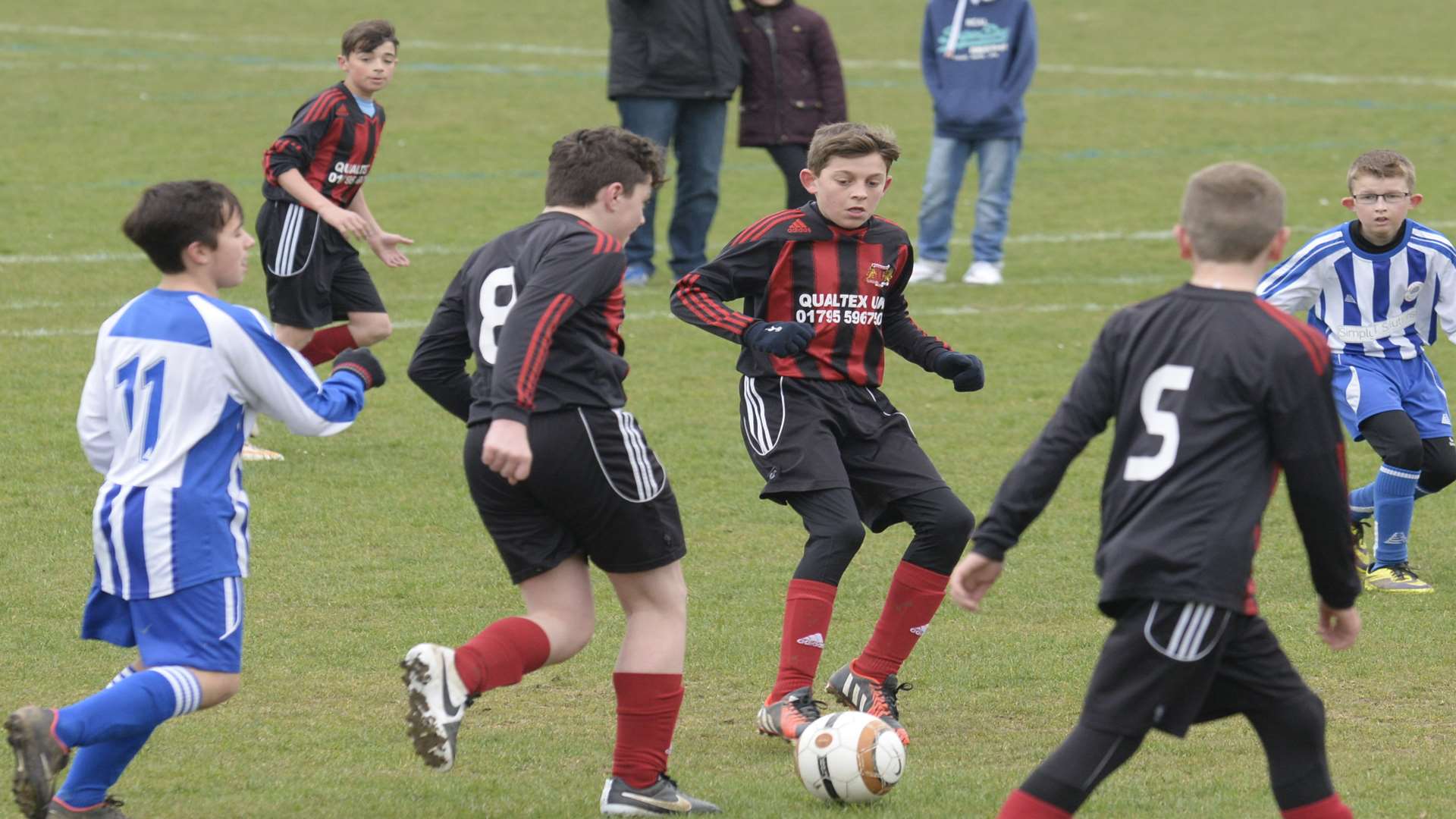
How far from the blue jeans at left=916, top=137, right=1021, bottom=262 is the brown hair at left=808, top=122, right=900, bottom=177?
22.5 feet

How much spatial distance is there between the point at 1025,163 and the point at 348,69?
9827 millimetres

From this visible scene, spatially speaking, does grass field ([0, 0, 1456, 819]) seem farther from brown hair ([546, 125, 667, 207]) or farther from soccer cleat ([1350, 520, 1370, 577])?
brown hair ([546, 125, 667, 207])

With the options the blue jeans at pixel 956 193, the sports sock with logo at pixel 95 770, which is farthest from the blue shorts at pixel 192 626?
the blue jeans at pixel 956 193

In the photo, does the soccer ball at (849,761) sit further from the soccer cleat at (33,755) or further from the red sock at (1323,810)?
the soccer cleat at (33,755)

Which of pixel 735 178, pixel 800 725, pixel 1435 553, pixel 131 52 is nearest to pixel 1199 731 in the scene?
pixel 800 725

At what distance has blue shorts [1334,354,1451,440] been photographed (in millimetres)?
6641

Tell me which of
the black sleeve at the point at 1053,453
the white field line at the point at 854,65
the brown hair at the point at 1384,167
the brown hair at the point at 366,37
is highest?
the white field line at the point at 854,65

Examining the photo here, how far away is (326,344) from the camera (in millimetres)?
8016

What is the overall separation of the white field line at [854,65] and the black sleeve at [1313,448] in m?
18.3

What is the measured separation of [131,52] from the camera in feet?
73.2

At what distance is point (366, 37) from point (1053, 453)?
5.02 metres

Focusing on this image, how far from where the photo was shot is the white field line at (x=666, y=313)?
10312mm

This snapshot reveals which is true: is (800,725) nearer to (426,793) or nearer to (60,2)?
(426,793)

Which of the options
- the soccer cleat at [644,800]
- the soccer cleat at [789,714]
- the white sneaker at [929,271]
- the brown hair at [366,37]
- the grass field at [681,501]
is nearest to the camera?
the soccer cleat at [644,800]
